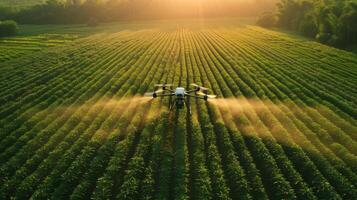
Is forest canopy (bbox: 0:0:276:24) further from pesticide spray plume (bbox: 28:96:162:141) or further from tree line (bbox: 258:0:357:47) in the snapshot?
pesticide spray plume (bbox: 28:96:162:141)

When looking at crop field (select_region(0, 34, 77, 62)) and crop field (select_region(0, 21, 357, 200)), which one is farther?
crop field (select_region(0, 34, 77, 62))

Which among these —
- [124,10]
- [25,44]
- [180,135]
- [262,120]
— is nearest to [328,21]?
[262,120]

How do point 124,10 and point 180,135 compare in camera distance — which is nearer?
point 180,135

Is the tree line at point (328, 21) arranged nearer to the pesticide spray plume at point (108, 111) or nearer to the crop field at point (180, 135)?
the crop field at point (180, 135)

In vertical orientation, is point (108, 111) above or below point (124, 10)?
below

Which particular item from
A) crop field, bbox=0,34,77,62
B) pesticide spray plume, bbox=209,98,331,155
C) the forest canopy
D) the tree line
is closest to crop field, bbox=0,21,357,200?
pesticide spray plume, bbox=209,98,331,155

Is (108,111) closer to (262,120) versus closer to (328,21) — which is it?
(262,120)

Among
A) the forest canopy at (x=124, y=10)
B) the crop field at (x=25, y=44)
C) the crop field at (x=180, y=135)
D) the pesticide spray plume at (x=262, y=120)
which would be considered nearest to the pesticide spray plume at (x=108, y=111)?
the crop field at (x=180, y=135)
